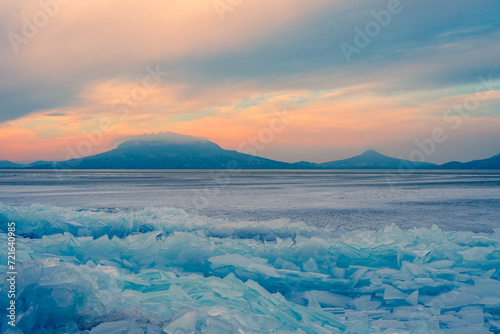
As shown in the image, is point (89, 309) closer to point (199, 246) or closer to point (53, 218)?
point (199, 246)

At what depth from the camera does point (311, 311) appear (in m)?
2.87

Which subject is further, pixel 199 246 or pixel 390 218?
pixel 390 218

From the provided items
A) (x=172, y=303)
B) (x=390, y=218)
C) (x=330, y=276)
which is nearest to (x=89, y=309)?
(x=172, y=303)

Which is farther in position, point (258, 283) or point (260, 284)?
point (260, 284)

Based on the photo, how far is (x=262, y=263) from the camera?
4.38 metres

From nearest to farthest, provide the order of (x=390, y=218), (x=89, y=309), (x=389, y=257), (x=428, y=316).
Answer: (x=89, y=309) → (x=428, y=316) → (x=389, y=257) → (x=390, y=218)

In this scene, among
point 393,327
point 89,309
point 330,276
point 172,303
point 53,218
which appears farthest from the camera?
point 53,218

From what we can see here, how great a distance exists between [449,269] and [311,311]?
2.32 m

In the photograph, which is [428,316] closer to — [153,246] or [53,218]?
[153,246]

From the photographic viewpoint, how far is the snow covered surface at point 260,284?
235cm

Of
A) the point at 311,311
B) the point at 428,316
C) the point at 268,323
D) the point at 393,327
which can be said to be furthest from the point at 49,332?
the point at 428,316

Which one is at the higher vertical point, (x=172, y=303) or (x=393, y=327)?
(x=172, y=303)

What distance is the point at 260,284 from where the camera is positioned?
13.1 feet

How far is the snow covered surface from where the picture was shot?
2350mm
